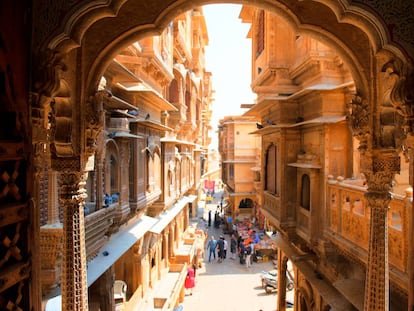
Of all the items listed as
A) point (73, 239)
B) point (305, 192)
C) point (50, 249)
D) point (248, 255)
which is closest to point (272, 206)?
point (305, 192)

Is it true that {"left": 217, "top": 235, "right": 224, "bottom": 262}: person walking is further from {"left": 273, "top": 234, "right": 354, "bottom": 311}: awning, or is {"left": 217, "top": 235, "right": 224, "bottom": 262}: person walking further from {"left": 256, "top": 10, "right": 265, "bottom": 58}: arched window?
{"left": 256, "top": 10, "right": 265, "bottom": 58}: arched window

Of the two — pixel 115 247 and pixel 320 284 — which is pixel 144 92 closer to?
pixel 115 247

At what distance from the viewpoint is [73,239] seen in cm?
370

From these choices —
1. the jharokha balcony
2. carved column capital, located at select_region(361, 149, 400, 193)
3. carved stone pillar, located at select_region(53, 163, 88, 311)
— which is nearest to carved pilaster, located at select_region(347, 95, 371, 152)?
carved column capital, located at select_region(361, 149, 400, 193)

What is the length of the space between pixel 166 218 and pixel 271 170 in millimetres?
5264

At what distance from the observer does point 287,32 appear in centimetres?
990

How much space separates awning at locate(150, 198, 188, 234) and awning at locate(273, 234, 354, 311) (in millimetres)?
4467

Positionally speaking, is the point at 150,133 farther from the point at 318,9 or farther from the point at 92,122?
the point at 318,9

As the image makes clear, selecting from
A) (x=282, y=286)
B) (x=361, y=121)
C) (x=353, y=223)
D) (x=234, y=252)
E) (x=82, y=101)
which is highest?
(x=82, y=101)

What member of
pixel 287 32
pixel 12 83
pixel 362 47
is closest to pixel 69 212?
pixel 12 83

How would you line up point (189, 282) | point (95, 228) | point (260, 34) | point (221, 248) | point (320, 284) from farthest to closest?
point (221, 248), point (189, 282), point (260, 34), point (320, 284), point (95, 228)

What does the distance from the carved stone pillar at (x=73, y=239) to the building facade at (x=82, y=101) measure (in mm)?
12

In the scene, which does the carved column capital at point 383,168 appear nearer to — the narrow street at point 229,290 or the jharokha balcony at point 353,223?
the jharokha balcony at point 353,223

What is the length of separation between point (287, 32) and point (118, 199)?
7.40 metres
